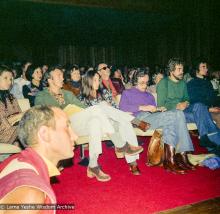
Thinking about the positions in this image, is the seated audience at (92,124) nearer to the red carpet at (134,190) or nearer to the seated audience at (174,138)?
the red carpet at (134,190)

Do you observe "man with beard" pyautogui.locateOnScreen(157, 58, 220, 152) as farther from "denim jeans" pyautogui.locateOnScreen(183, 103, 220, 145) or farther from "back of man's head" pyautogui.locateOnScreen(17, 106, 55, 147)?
"back of man's head" pyautogui.locateOnScreen(17, 106, 55, 147)

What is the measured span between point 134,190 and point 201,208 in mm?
672

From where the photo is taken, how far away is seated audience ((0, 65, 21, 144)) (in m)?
3.30

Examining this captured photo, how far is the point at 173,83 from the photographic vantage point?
4.31 m

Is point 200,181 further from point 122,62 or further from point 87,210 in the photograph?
point 122,62

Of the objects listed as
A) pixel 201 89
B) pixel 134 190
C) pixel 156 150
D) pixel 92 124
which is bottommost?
pixel 134 190

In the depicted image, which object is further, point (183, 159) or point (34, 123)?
point (183, 159)

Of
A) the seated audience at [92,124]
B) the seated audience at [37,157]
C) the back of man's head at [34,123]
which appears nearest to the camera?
the seated audience at [37,157]

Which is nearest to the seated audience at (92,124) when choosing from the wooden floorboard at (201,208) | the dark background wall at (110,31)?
the wooden floorboard at (201,208)

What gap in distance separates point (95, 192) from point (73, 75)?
2648mm

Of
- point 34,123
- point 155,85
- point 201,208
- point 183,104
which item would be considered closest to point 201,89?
point 183,104

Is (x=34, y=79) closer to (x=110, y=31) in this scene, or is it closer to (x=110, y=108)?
(x=110, y=108)

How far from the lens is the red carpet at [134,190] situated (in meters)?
2.62

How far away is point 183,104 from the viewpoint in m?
4.20
